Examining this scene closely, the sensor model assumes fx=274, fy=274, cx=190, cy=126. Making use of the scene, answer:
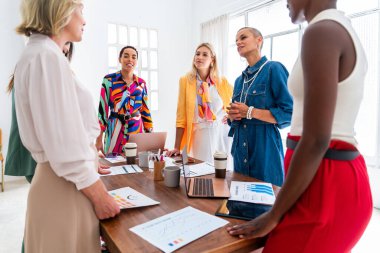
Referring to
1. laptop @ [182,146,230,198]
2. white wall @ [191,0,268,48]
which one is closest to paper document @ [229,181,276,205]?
laptop @ [182,146,230,198]

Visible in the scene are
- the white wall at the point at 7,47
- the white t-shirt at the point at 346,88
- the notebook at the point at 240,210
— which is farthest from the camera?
the white wall at the point at 7,47

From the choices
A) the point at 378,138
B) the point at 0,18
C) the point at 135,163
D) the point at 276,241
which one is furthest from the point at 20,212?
the point at 378,138

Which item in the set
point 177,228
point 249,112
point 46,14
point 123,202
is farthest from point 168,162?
point 46,14

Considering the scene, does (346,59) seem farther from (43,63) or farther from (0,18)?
(0,18)

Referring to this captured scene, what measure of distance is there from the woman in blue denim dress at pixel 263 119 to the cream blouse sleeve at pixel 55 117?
3.73ft

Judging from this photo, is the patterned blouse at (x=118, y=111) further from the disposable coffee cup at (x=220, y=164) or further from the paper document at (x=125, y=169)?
the disposable coffee cup at (x=220, y=164)

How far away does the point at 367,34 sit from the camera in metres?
3.29

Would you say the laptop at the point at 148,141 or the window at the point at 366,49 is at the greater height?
the window at the point at 366,49

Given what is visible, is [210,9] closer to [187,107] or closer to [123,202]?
[187,107]

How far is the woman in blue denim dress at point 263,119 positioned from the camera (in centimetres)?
173

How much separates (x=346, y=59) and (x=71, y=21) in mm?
870

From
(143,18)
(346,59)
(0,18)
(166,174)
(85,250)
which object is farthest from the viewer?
(143,18)

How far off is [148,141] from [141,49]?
349cm

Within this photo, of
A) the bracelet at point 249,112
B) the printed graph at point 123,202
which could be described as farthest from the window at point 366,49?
the printed graph at point 123,202
